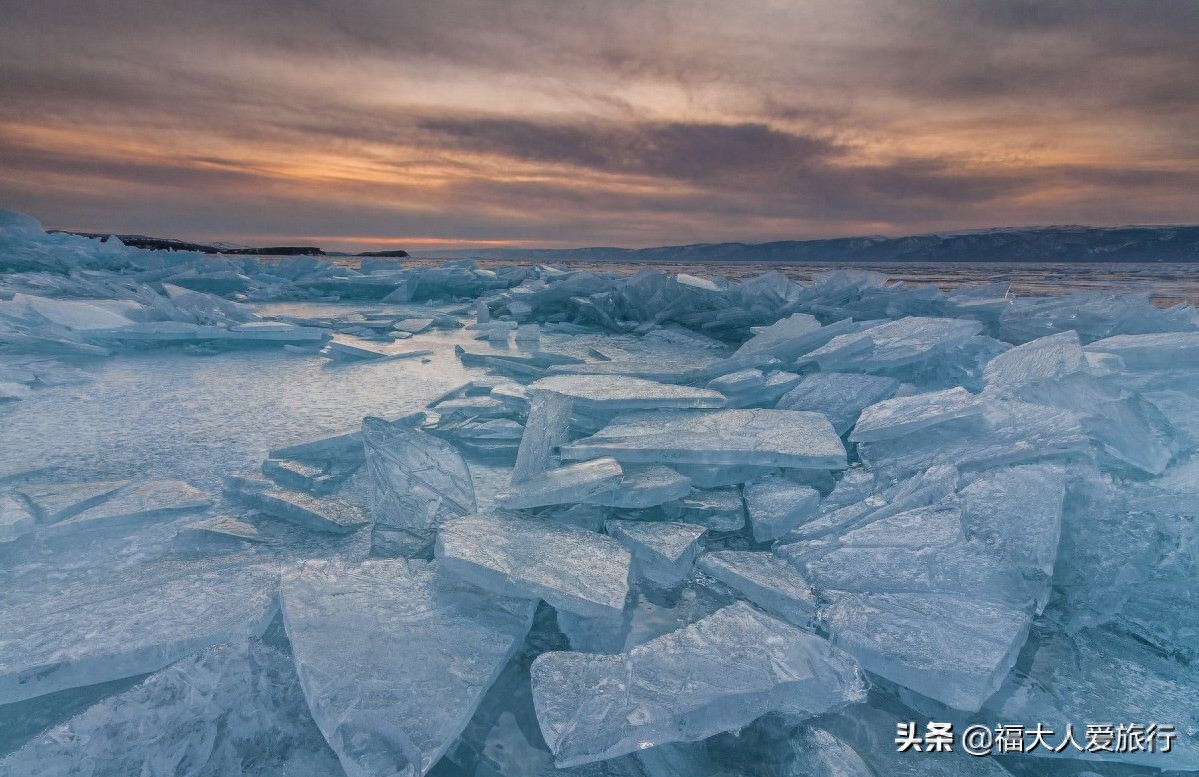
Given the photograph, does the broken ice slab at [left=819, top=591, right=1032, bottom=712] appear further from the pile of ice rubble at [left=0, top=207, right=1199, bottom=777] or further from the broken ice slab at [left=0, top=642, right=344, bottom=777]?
the broken ice slab at [left=0, top=642, right=344, bottom=777]

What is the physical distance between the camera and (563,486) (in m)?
2.03

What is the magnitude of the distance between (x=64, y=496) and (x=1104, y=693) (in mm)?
3443

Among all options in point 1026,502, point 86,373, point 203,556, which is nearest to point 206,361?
point 86,373

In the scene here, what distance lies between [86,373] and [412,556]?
4.51m

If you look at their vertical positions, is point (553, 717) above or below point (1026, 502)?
below

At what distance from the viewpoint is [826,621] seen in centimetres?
158

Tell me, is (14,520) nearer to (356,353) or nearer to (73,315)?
(356,353)

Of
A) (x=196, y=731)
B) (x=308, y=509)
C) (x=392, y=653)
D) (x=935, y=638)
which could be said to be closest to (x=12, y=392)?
(x=308, y=509)

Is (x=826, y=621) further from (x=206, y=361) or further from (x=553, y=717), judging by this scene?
(x=206, y=361)

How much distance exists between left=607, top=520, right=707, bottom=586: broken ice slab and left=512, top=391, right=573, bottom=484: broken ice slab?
1.51 ft

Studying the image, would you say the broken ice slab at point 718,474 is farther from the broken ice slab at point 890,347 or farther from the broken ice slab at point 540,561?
the broken ice slab at point 890,347

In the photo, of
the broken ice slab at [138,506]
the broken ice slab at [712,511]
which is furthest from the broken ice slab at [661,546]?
the broken ice slab at [138,506]

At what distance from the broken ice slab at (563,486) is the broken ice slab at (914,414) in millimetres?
1224

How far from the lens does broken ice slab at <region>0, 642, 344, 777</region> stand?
3.51 feet
